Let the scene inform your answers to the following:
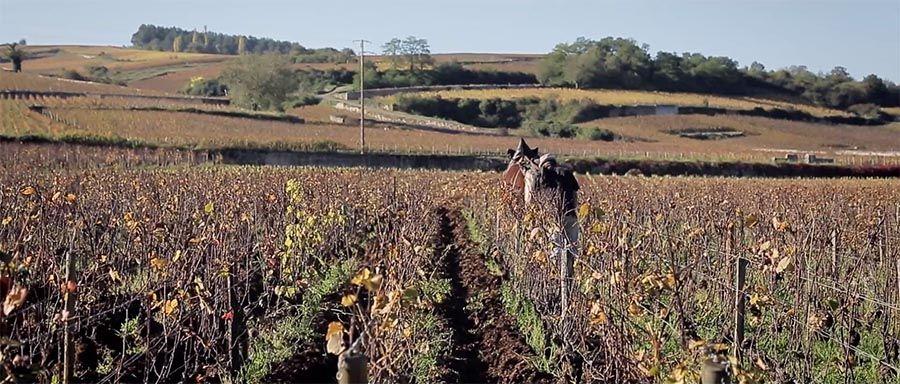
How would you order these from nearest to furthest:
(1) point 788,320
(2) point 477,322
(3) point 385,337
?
(3) point 385,337
(1) point 788,320
(2) point 477,322

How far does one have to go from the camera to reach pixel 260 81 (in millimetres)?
71625

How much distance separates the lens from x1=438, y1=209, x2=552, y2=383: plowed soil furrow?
8125 millimetres

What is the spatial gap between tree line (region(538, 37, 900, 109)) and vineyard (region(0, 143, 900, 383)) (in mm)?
77595

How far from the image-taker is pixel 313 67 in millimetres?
95375

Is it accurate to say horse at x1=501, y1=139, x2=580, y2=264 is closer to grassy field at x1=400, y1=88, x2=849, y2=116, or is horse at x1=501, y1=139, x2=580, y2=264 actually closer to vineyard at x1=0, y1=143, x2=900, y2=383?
vineyard at x1=0, y1=143, x2=900, y2=383

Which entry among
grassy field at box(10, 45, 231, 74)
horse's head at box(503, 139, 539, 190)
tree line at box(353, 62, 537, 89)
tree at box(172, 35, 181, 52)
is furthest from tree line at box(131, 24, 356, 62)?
horse's head at box(503, 139, 539, 190)

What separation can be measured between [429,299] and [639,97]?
252 feet

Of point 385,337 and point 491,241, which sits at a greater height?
point 385,337

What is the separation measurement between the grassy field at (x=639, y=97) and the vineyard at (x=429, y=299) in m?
66.7

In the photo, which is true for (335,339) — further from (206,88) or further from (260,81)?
(206,88)

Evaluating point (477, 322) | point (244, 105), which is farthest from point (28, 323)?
point (244, 105)

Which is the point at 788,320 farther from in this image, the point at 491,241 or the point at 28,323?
the point at 491,241

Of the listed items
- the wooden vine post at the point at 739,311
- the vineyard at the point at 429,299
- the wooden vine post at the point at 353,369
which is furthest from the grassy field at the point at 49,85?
the wooden vine post at the point at 353,369

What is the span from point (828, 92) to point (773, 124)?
17769 millimetres
